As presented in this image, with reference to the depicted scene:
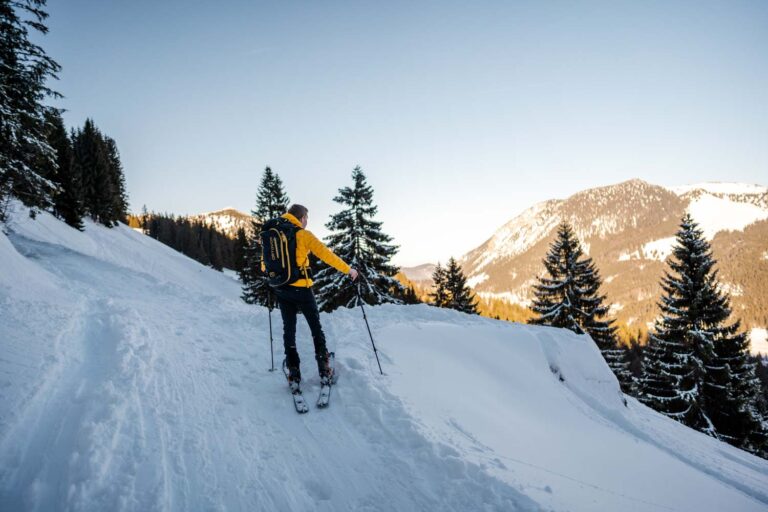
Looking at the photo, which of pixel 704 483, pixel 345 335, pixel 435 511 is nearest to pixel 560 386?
pixel 704 483

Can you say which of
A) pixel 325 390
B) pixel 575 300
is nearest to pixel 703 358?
pixel 575 300

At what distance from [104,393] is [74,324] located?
4.70 meters

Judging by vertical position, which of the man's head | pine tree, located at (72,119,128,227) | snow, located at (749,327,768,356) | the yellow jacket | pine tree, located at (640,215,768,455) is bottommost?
snow, located at (749,327,768,356)

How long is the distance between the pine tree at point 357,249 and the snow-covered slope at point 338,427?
10.4 metres

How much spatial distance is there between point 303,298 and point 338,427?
181cm

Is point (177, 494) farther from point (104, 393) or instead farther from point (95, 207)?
point (95, 207)

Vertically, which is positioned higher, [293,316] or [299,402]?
[293,316]

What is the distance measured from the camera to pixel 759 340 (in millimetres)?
133875

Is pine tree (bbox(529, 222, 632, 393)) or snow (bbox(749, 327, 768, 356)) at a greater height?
pine tree (bbox(529, 222, 632, 393))

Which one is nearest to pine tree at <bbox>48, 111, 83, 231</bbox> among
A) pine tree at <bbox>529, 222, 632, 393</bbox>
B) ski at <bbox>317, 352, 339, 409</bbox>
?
ski at <bbox>317, 352, 339, 409</bbox>

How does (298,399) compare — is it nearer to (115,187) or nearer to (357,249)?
(357,249)

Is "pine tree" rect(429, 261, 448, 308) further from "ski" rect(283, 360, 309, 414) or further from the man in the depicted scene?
"ski" rect(283, 360, 309, 414)

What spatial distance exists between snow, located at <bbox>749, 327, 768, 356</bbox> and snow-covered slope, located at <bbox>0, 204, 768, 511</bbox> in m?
172

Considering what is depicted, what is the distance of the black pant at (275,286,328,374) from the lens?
4852mm
